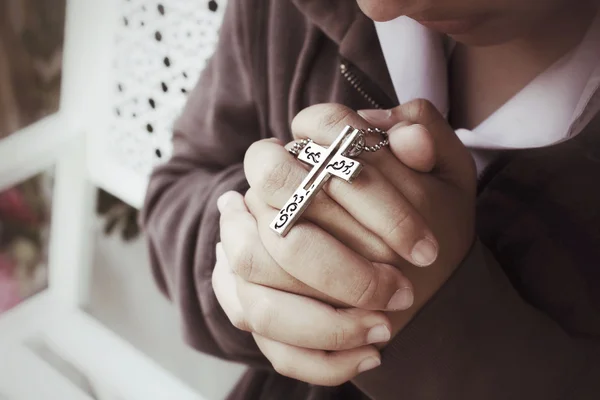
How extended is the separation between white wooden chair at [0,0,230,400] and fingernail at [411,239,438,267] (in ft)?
1.94

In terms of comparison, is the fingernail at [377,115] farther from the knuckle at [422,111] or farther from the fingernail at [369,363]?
the fingernail at [369,363]

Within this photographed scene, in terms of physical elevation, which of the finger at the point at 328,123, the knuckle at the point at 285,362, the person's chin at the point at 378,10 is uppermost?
the person's chin at the point at 378,10

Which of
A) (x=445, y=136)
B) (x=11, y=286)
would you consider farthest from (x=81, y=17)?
(x=445, y=136)

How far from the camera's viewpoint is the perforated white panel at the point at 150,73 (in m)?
0.84

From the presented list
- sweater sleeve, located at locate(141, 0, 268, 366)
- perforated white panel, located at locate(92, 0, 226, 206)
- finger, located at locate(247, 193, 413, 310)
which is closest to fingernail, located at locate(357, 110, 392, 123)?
finger, located at locate(247, 193, 413, 310)

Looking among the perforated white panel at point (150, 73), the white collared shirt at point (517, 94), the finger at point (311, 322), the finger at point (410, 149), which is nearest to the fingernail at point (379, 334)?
the finger at point (311, 322)

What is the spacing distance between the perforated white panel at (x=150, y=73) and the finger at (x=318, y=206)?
0.52 meters

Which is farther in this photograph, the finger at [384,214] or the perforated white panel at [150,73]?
the perforated white panel at [150,73]

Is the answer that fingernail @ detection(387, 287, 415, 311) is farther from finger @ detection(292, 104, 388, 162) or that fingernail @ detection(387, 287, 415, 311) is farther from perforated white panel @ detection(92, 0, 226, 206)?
perforated white panel @ detection(92, 0, 226, 206)

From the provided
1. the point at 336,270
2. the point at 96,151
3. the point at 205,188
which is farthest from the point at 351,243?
the point at 96,151

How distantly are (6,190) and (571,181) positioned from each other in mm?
1015

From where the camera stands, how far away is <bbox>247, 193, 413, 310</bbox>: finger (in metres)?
0.33

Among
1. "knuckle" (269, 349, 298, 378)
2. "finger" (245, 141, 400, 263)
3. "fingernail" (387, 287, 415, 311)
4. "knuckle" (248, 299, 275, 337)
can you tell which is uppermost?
"finger" (245, 141, 400, 263)

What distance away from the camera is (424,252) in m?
0.33
